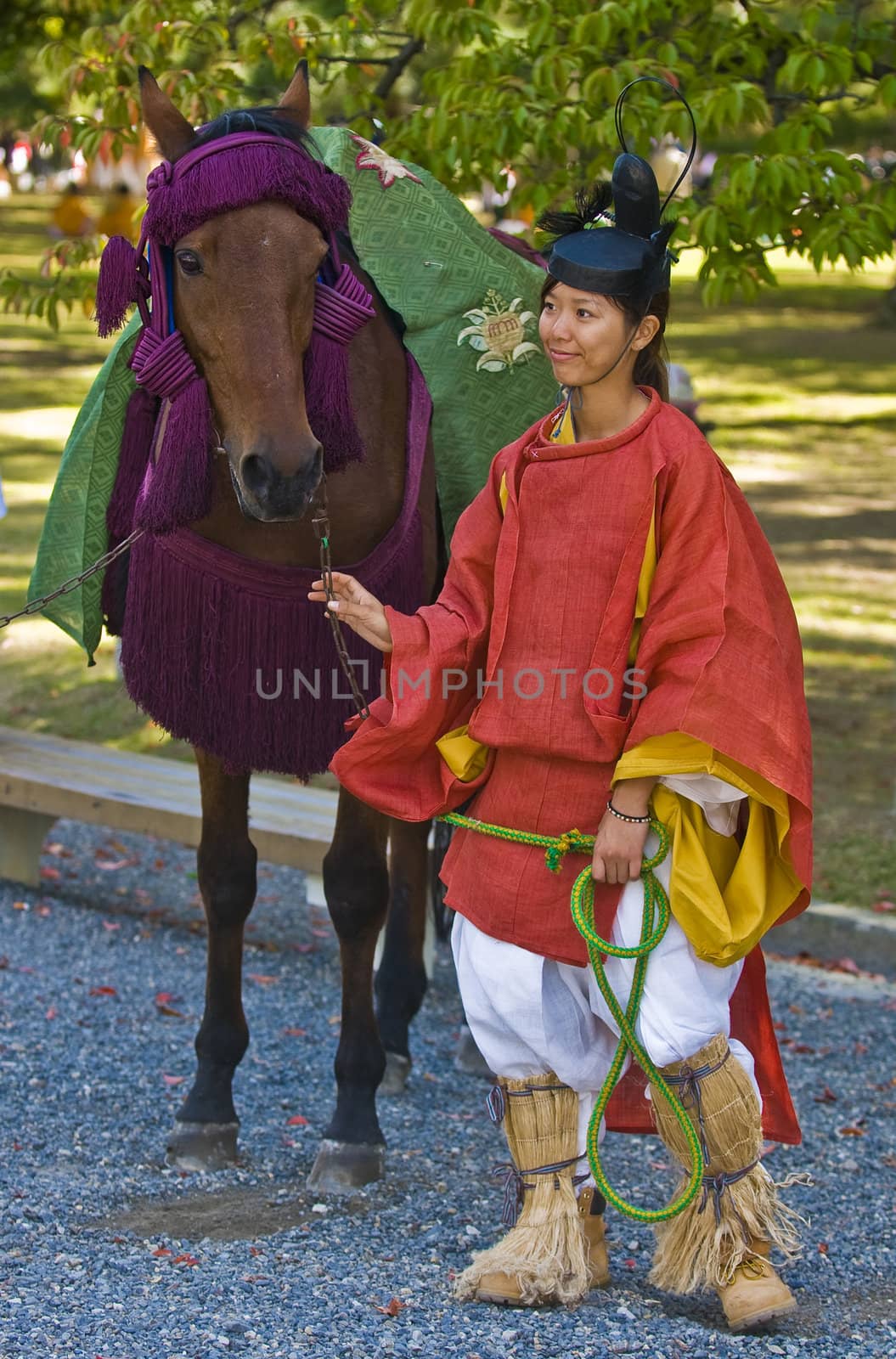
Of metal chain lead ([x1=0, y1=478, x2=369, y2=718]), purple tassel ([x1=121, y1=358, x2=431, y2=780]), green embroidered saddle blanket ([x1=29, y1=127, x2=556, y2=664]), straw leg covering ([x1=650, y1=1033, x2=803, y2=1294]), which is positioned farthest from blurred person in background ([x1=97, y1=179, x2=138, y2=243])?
straw leg covering ([x1=650, y1=1033, x2=803, y2=1294])

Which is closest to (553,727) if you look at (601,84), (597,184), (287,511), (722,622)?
(722,622)

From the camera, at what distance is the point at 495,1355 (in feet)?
8.53

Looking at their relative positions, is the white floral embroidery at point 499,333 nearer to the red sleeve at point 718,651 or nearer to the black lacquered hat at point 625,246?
the black lacquered hat at point 625,246

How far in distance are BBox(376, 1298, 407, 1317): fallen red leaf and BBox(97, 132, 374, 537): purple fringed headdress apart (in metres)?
1.47

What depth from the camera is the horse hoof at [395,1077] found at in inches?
161

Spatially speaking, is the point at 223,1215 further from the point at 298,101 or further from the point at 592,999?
the point at 298,101

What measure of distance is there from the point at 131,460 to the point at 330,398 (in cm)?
72

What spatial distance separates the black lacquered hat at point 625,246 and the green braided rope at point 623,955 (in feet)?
2.90

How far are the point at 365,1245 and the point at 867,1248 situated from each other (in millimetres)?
1003

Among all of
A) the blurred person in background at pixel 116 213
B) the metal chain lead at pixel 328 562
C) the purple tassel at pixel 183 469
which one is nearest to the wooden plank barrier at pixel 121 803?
the metal chain lead at pixel 328 562

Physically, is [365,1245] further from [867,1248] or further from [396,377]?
[396,377]

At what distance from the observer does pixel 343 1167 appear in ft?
11.2

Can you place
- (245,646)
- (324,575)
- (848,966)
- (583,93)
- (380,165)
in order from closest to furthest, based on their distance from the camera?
(324,575), (245,646), (380,165), (583,93), (848,966)

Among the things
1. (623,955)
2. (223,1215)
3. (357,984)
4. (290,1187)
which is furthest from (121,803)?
(623,955)
